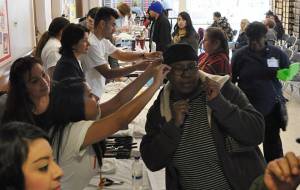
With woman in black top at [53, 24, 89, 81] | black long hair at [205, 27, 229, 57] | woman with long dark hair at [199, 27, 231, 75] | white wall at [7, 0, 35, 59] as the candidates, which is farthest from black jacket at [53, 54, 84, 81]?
white wall at [7, 0, 35, 59]

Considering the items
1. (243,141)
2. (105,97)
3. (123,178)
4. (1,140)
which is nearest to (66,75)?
(123,178)

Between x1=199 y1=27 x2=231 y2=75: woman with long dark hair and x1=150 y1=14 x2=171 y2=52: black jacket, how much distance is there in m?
3.40

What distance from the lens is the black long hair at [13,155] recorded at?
1098 mm

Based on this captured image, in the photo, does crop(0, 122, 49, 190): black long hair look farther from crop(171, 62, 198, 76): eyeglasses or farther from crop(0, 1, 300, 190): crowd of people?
crop(171, 62, 198, 76): eyeglasses

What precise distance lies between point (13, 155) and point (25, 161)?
0.03 m

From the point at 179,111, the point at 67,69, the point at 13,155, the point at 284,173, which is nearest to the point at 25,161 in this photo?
the point at 13,155

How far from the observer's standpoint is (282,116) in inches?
161

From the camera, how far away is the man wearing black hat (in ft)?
6.48

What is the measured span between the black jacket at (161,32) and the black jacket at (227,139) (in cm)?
526

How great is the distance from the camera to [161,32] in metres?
7.33

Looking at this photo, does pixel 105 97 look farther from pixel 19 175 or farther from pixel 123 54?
pixel 19 175

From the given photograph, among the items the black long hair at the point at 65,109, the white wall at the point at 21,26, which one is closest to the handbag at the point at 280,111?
→ the black long hair at the point at 65,109

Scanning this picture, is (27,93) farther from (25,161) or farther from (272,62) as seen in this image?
(272,62)

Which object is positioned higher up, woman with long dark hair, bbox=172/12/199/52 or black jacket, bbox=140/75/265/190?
woman with long dark hair, bbox=172/12/199/52
